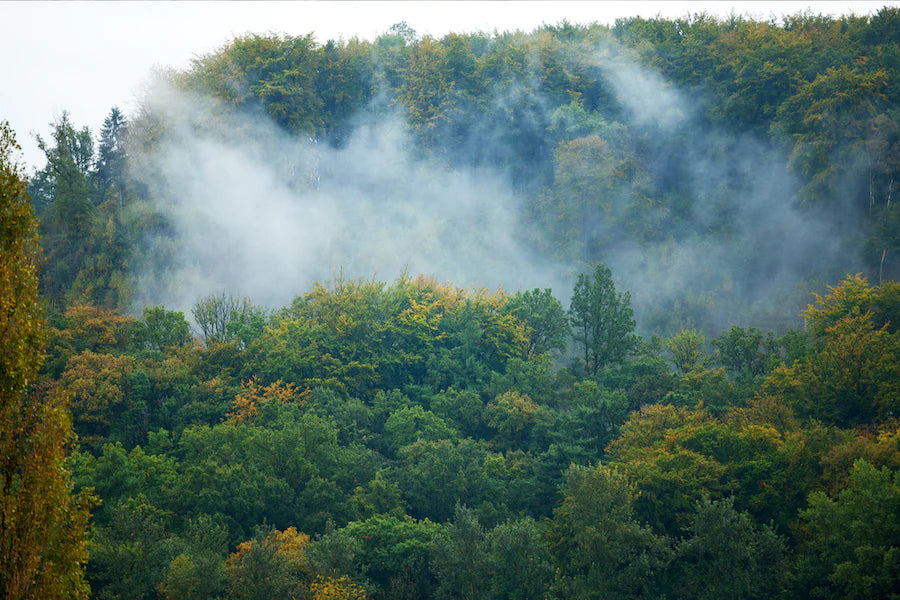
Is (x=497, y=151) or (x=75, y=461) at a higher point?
(x=497, y=151)

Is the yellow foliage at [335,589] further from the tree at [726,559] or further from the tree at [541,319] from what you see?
the tree at [541,319]

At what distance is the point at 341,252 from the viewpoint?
189 feet

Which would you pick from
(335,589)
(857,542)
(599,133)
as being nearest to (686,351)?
(857,542)

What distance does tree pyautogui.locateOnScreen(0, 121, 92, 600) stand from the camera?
12.6 m

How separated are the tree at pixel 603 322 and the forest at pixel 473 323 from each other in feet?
0.52

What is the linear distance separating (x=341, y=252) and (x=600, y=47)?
24.2m

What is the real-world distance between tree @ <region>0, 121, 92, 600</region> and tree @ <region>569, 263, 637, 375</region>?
34.0 m

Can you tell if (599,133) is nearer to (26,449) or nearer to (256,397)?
(256,397)

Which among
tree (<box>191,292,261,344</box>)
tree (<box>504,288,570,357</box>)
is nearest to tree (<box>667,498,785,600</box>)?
tree (<box>504,288,570,357</box>)

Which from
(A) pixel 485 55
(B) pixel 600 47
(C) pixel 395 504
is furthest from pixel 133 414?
(B) pixel 600 47

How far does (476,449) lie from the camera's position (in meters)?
38.7

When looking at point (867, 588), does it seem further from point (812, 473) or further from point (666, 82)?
point (666, 82)

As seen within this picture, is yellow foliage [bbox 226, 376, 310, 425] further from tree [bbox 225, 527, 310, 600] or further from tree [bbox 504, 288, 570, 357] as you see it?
tree [bbox 504, 288, 570, 357]

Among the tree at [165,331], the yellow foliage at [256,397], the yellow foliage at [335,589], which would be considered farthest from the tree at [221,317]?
the yellow foliage at [335,589]
